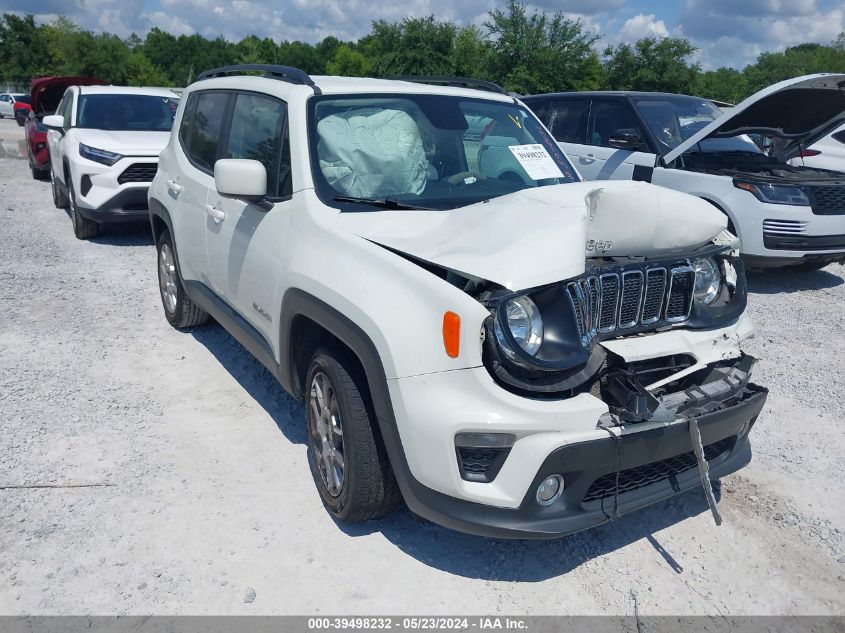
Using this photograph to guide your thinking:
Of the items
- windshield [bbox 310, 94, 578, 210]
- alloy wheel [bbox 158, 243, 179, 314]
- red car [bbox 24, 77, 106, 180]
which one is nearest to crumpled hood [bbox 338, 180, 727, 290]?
windshield [bbox 310, 94, 578, 210]

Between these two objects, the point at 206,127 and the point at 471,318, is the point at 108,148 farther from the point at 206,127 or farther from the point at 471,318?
the point at 471,318

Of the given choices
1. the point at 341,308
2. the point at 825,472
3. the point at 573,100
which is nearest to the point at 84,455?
the point at 341,308

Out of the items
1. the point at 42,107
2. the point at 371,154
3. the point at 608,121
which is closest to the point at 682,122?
the point at 608,121

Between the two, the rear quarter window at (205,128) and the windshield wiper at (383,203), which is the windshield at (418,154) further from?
the rear quarter window at (205,128)

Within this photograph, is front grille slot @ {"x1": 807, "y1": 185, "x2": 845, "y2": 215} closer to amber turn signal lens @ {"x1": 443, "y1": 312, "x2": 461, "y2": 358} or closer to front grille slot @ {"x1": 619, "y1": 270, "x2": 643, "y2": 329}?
front grille slot @ {"x1": 619, "y1": 270, "x2": 643, "y2": 329}

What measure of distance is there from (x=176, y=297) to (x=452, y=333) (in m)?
3.61

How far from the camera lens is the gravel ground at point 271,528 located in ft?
9.41

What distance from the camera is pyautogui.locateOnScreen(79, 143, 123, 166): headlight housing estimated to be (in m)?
8.29

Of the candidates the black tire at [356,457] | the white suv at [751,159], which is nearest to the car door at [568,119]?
the white suv at [751,159]

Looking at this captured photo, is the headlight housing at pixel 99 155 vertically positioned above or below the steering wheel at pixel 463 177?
below

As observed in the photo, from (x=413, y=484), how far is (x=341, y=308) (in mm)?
766

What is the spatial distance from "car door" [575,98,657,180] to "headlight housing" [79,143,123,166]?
5.48 m

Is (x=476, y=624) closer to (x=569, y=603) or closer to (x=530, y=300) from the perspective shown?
(x=569, y=603)

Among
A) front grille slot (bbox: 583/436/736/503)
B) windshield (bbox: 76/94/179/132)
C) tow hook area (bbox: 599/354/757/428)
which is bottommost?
front grille slot (bbox: 583/436/736/503)
